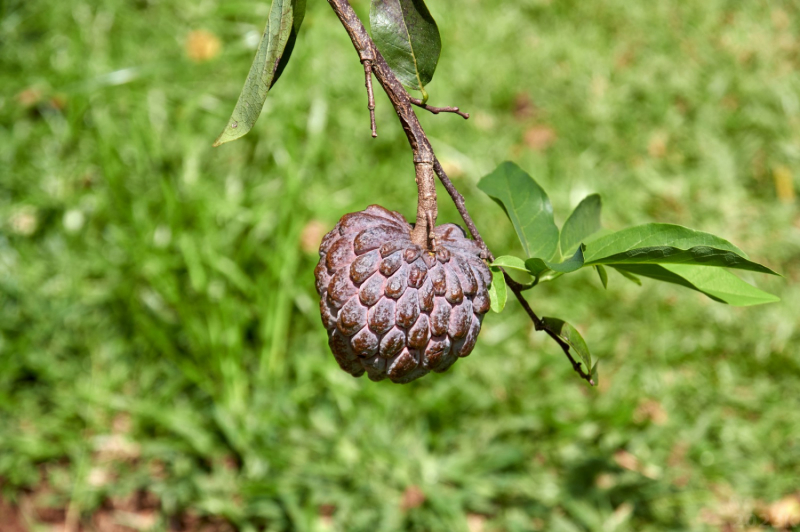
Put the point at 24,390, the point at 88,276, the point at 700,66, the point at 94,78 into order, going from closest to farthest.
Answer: the point at 24,390, the point at 88,276, the point at 94,78, the point at 700,66

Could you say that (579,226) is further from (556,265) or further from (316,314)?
(316,314)

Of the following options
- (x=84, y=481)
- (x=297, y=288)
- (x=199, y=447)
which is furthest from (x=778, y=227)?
(x=84, y=481)

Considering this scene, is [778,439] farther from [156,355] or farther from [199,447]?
[156,355]

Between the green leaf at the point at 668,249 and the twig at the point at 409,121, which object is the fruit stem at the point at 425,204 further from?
the green leaf at the point at 668,249

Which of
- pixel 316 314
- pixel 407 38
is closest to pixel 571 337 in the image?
pixel 407 38

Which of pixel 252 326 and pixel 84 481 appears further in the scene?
pixel 252 326

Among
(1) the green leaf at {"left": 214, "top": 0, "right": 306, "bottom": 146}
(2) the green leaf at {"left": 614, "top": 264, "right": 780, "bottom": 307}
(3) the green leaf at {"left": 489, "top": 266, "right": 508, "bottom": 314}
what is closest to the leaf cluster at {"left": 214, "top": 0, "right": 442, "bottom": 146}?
(1) the green leaf at {"left": 214, "top": 0, "right": 306, "bottom": 146}

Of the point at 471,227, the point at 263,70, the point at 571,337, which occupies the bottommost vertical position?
the point at 571,337
